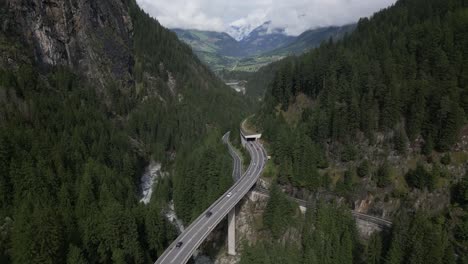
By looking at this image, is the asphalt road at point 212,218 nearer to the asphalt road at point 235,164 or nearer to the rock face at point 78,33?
the asphalt road at point 235,164

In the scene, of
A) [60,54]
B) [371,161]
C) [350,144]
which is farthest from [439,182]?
[60,54]

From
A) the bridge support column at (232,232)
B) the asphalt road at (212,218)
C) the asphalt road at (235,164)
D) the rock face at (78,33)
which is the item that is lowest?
the bridge support column at (232,232)

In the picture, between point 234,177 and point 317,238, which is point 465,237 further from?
point 234,177

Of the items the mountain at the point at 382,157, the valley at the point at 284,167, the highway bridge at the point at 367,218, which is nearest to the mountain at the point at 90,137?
the valley at the point at 284,167

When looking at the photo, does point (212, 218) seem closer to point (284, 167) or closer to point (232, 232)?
point (232, 232)

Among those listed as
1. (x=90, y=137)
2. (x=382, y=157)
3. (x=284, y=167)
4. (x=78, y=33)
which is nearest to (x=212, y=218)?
(x=284, y=167)

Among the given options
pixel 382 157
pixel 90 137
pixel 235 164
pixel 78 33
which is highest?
pixel 78 33
